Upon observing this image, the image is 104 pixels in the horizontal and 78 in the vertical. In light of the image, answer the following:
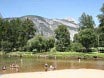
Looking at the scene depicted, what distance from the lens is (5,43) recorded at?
428 feet

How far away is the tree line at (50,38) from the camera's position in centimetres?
11588

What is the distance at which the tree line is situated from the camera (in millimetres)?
115875

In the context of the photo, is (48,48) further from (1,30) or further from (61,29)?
(1,30)

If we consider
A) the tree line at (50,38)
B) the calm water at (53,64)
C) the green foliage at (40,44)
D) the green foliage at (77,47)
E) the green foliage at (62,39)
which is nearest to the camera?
the calm water at (53,64)

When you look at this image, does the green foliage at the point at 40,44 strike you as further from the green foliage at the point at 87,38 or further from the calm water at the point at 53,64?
the calm water at the point at 53,64

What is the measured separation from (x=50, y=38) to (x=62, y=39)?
5342mm

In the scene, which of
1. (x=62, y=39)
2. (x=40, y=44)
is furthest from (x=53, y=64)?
(x=62, y=39)

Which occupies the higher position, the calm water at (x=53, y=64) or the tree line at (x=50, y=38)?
the tree line at (x=50, y=38)

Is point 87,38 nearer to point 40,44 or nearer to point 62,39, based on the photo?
point 62,39

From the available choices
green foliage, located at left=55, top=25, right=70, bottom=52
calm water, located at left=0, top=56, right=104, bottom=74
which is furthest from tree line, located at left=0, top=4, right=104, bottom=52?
calm water, located at left=0, top=56, right=104, bottom=74

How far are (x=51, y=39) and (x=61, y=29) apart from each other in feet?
26.5

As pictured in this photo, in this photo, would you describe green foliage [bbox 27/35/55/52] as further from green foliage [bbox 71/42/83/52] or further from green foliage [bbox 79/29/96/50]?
green foliage [bbox 79/29/96/50]

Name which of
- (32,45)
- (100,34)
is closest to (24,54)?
(32,45)

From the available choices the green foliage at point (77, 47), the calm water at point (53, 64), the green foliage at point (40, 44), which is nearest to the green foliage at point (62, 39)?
the green foliage at point (40, 44)
